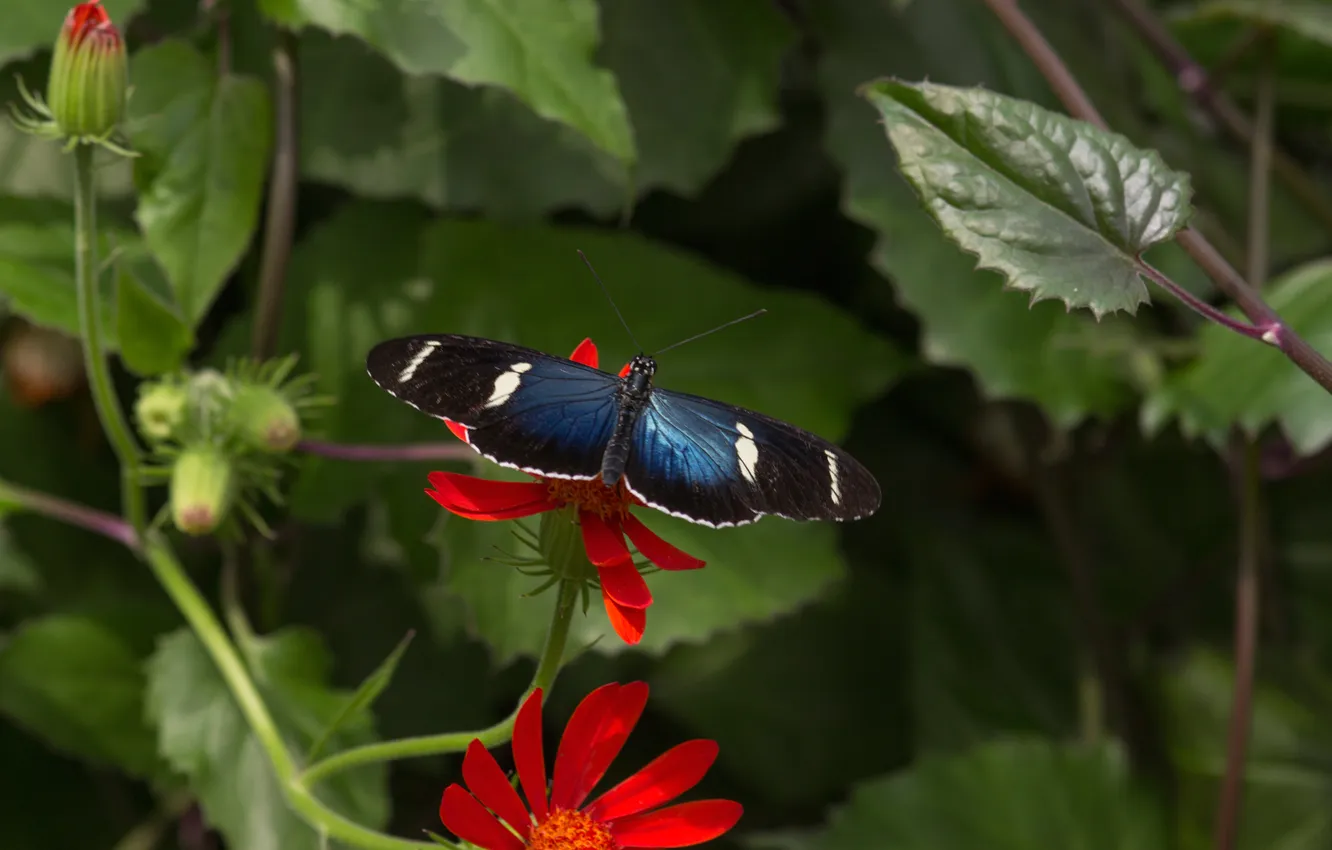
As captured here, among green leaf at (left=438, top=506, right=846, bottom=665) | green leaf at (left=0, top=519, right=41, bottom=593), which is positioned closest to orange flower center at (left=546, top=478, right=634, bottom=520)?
green leaf at (left=438, top=506, right=846, bottom=665)

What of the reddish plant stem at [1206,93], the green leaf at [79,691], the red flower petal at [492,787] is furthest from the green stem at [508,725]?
the reddish plant stem at [1206,93]

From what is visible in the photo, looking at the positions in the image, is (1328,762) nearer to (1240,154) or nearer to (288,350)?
(1240,154)

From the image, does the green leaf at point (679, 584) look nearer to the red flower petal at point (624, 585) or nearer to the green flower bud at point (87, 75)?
the red flower petal at point (624, 585)

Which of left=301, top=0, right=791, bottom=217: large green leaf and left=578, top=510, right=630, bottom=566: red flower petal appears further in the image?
left=301, top=0, right=791, bottom=217: large green leaf

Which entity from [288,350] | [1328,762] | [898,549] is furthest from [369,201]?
[1328,762]

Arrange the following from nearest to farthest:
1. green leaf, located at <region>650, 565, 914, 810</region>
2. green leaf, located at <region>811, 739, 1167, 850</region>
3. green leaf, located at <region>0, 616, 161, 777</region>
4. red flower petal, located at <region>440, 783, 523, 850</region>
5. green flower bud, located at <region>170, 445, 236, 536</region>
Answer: red flower petal, located at <region>440, 783, 523, 850</region> → green flower bud, located at <region>170, 445, 236, 536</region> → green leaf, located at <region>0, 616, 161, 777</region> → green leaf, located at <region>811, 739, 1167, 850</region> → green leaf, located at <region>650, 565, 914, 810</region>

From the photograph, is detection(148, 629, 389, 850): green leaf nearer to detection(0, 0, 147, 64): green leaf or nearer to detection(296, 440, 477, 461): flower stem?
detection(296, 440, 477, 461): flower stem
